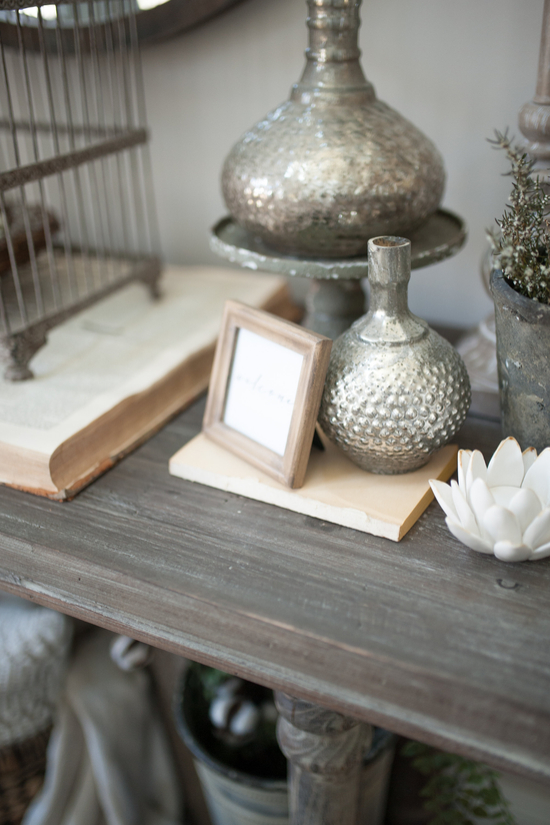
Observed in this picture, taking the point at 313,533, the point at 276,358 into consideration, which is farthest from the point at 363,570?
the point at 276,358

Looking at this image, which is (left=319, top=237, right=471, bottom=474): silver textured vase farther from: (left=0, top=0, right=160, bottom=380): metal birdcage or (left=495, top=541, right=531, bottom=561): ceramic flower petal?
(left=0, top=0, right=160, bottom=380): metal birdcage

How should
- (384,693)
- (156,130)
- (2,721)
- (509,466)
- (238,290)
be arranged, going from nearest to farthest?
(384,693) → (509,466) → (2,721) → (238,290) → (156,130)

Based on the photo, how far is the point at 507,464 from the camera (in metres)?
0.55

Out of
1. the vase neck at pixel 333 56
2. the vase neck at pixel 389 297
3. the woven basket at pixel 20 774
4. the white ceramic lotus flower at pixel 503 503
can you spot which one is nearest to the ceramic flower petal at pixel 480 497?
the white ceramic lotus flower at pixel 503 503

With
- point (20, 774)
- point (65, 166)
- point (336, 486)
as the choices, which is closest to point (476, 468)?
point (336, 486)

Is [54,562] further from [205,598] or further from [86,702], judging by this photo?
[86,702]

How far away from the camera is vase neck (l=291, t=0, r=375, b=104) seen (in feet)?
2.01

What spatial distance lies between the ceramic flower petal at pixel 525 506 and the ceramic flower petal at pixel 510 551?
1 cm

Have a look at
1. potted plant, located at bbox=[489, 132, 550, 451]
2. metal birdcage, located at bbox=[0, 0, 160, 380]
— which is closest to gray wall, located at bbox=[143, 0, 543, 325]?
metal birdcage, located at bbox=[0, 0, 160, 380]

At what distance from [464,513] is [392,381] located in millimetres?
115

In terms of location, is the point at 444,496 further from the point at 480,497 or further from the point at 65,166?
the point at 65,166

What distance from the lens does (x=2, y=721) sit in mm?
832

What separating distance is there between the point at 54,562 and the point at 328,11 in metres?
0.54

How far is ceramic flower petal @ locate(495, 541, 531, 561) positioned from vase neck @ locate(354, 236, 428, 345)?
174mm
